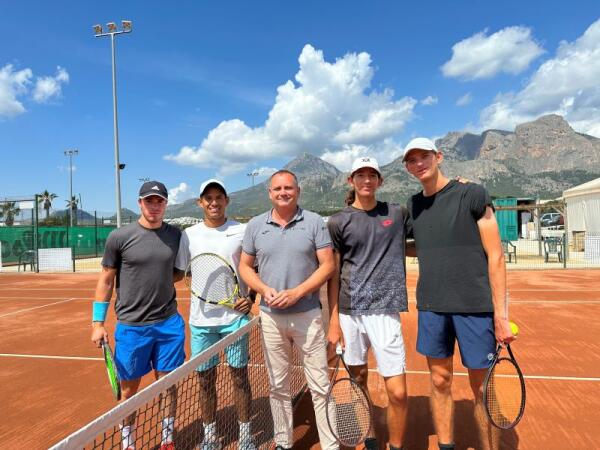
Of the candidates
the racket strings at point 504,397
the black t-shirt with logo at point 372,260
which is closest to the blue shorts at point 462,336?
the racket strings at point 504,397

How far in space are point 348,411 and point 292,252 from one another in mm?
1532

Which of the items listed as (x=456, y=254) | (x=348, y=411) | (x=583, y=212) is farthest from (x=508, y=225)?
(x=456, y=254)

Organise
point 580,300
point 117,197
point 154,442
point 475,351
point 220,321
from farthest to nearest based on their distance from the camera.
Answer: point 117,197, point 580,300, point 154,442, point 220,321, point 475,351

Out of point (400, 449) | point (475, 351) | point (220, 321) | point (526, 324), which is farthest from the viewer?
point (526, 324)

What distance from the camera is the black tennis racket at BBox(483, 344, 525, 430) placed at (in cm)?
267

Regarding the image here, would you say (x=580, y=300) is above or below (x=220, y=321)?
below

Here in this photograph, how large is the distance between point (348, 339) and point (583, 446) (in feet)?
7.18

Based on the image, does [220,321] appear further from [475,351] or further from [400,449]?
[475,351]

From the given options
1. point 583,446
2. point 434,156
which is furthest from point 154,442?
point 583,446

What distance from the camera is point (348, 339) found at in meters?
3.08

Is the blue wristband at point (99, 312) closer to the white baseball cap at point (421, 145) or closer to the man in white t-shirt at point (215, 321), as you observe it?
the man in white t-shirt at point (215, 321)

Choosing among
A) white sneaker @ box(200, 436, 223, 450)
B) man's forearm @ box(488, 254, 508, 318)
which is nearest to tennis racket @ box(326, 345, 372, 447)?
white sneaker @ box(200, 436, 223, 450)

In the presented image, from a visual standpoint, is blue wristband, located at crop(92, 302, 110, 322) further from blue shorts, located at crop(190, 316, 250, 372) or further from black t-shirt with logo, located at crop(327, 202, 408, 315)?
black t-shirt with logo, located at crop(327, 202, 408, 315)

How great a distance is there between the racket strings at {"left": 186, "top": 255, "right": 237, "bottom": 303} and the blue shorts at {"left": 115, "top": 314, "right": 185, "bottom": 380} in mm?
340
